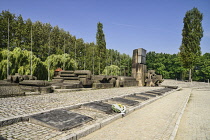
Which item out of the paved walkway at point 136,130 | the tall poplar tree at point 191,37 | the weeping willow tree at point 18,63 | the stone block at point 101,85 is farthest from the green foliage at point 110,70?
the paved walkway at point 136,130

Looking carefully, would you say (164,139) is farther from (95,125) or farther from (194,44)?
(194,44)

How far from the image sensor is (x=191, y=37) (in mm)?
39906

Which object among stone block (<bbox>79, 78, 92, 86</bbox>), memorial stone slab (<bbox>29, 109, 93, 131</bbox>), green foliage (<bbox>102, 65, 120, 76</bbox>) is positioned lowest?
memorial stone slab (<bbox>29, 109, 93, 131</bbox>)

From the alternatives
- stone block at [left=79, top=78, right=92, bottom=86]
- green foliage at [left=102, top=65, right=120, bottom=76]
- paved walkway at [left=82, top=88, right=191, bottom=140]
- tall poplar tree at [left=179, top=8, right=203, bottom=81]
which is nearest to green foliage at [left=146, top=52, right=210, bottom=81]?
tall poplar tree at [left=179, top=8, right=203, bottom=81]

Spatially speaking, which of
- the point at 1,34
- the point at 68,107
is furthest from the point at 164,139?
the point at 1,34

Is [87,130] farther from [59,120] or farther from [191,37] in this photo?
[191,37]

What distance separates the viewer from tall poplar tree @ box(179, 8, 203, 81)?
39.5 metres

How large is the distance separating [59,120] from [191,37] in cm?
4288

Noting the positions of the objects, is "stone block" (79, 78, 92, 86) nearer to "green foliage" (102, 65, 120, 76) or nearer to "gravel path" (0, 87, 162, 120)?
"gravel path" (0, 87, 162, 120)

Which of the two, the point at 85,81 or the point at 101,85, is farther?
the point at 101,85

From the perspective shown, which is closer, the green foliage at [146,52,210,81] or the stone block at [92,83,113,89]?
the stone block at [92,83,113,89]

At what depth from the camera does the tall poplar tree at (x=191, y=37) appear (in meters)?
39.5

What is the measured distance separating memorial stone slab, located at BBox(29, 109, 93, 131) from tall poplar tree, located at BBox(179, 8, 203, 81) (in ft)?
133

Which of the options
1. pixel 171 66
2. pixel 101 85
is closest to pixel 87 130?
pixel 101 85
